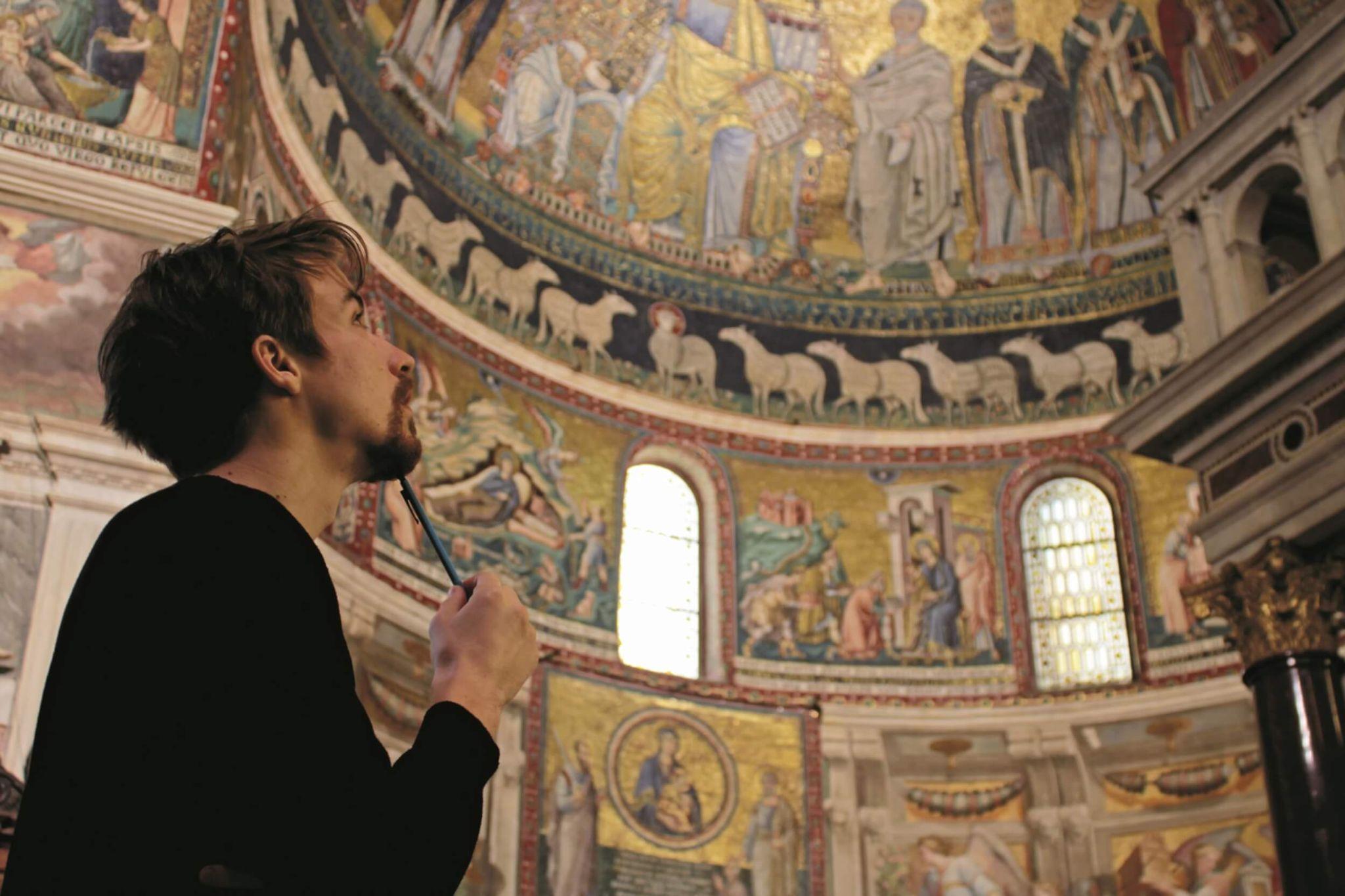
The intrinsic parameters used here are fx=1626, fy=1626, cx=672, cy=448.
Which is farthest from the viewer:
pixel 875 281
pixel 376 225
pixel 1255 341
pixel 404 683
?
pixel 875 281

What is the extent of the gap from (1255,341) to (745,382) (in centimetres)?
943

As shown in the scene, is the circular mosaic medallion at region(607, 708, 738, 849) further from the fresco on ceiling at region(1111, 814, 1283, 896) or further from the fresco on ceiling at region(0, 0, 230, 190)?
the fresco on ceiling at region(0, 0, 230, 190)

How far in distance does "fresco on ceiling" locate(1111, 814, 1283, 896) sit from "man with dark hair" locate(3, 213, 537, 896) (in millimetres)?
15409

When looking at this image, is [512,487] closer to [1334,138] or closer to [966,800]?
[966,800]

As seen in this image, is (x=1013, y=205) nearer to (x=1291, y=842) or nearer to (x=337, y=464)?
(x=1291, y=842)

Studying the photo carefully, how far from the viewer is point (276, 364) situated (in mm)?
2240

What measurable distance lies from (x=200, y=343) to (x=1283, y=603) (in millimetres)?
8865

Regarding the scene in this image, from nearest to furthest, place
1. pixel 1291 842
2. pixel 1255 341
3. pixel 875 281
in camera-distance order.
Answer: pixel 1291 842 < pixel 1255 341 < pixel 875 281

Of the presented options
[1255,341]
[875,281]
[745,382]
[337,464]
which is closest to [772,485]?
[745,382]

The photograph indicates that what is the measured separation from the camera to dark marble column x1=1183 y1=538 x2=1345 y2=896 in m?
9.08

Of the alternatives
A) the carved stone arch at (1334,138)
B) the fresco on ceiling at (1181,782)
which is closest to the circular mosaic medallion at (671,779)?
the fresco on ceiling at (1181,782)

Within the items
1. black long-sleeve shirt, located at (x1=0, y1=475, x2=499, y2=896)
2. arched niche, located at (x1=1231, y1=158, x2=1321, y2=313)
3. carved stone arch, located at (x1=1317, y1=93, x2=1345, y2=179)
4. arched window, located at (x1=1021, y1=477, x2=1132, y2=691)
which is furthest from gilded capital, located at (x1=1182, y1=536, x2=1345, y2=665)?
black long-sleeve shirt, located at (x1=0, y1=475, x2=499, y2=896)

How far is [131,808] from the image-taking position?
5.74 ft

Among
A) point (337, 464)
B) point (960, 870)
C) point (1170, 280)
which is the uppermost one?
point (1170, 280)
